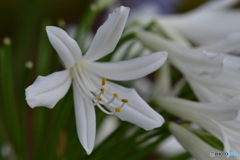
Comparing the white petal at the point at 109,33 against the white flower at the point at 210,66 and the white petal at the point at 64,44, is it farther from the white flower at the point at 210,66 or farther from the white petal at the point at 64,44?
the white flower at the point at 210,66

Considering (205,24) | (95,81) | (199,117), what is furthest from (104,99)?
(205,24)

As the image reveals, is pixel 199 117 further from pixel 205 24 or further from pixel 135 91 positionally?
pixel 205 24

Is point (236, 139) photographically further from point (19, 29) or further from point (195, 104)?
point (19, 29)

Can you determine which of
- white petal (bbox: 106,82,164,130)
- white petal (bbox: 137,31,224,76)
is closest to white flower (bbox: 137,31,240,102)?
white petal (bbox: 137,31,224,76)

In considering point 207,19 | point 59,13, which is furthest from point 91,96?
point 59,13

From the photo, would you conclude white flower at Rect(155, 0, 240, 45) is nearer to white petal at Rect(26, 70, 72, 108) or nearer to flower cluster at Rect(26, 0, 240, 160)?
flower cluster at Rect(26, 0, 240, 160)

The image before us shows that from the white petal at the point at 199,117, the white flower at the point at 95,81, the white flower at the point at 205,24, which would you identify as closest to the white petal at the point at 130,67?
the white flower at the point at 95,81
